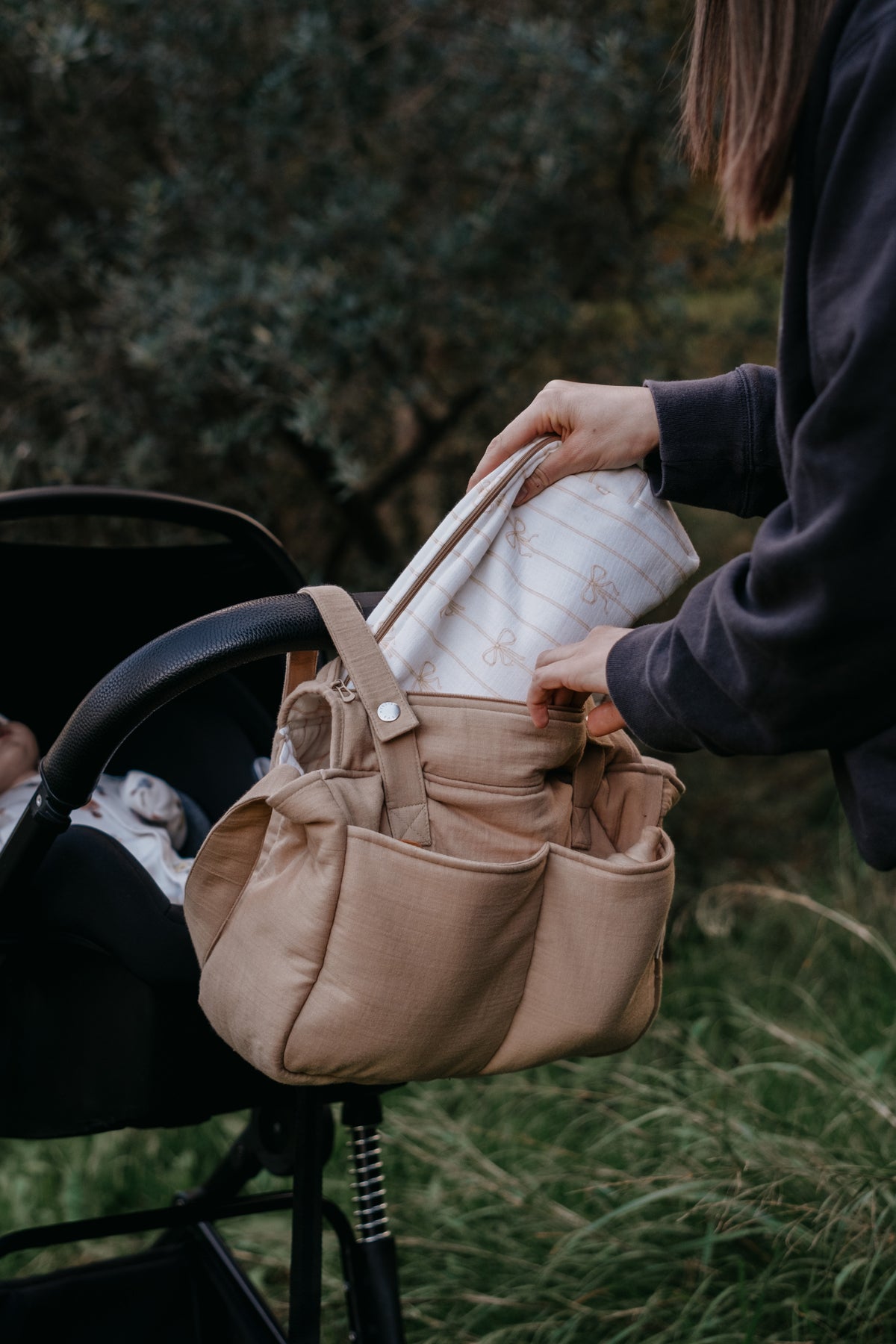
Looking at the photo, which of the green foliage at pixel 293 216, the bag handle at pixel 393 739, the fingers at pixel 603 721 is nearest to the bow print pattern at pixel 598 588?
the fingers at pixel 603 721

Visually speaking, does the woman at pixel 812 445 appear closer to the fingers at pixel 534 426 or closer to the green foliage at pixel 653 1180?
the fingers at pixel 534 426

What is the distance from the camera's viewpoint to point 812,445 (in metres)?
0.88

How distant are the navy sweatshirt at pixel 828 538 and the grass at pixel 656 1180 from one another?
3.52 feet

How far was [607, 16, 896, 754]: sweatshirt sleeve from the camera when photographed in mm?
838

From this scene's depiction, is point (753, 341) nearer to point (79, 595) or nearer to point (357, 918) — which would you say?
point (79, 595)

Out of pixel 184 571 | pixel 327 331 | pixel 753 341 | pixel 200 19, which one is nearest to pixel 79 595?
pixel 184 571

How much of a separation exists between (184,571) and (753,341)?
2606mm

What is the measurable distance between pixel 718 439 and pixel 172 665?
58cm

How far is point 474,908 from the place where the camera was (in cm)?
107

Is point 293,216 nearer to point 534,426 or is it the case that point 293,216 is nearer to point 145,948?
point 534,426

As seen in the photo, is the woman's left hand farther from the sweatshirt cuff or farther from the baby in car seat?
the baby in car seat

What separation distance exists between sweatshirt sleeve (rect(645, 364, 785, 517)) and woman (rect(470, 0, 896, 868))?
0.23 metres

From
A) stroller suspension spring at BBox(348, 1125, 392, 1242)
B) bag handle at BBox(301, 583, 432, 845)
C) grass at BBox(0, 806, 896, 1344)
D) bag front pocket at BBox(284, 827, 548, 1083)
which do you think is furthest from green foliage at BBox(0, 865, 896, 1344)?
bag handle at BBox(301, 583, 432, 845)

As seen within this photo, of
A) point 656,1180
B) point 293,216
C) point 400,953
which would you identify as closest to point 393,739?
point 400,953
